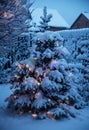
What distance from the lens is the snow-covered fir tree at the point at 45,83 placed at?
6.51 m

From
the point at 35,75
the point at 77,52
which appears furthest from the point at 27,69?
the point at 77,52

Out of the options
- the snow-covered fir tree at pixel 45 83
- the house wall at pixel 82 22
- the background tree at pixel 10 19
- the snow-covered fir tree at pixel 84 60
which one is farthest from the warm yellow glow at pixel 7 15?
the house wall at pixel 82 22

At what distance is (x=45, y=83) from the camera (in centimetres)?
651

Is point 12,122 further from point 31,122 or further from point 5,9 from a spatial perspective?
point 5,9

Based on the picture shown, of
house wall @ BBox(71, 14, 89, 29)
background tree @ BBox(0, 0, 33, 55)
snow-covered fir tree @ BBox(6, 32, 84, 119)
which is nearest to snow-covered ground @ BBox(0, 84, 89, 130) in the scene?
snow-covered fir tree @ BBox(6, 32, 84, 119)

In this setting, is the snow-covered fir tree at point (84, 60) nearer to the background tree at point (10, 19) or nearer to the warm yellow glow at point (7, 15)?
the background tree at point (10, 19)

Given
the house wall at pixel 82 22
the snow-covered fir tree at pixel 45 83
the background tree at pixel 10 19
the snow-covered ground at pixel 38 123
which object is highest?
the house wall at pixel 82 22

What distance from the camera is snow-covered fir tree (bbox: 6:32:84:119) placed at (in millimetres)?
6508

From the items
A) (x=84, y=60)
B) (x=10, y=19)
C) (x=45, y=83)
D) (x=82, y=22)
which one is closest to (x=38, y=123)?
(x=45, y=83)

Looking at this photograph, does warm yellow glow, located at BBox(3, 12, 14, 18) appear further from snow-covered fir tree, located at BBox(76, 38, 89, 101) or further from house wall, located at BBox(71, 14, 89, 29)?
house wall, located at BBox(71, 14, 89, 29)

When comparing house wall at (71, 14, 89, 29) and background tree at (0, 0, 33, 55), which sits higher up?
house wall at (71, 14, 89, 29)

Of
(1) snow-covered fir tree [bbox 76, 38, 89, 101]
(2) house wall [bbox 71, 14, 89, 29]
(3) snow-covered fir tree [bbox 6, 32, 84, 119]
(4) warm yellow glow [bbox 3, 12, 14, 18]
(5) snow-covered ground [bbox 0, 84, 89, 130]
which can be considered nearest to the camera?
(5) snow-covered ground [bbox 0, 84, 89, 130]

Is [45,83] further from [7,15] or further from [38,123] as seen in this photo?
[7,15]

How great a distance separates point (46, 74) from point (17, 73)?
2.66 ft
